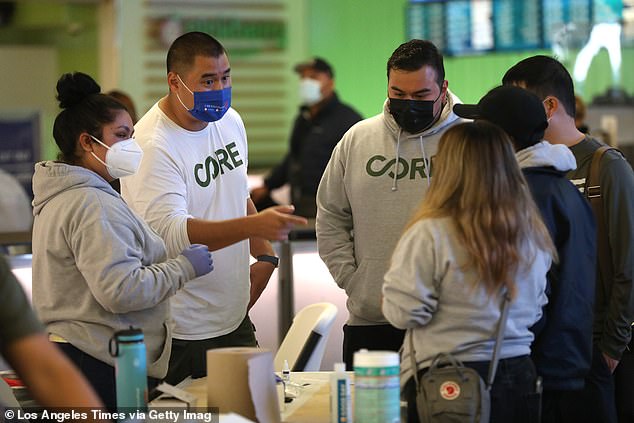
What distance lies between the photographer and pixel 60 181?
2877mm

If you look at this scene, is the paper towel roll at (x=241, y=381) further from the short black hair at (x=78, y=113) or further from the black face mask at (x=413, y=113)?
the black face mask at (x=413, y=113)

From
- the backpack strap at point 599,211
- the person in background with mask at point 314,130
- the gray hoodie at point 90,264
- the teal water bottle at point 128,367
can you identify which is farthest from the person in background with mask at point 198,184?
the person in background with mask at point 314,130

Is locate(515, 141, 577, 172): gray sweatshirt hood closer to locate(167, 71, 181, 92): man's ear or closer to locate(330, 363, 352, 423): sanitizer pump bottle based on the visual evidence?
locate(330, 363, 352, 423): sanitizer pump bottle

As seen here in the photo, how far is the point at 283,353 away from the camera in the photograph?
383 centimetres

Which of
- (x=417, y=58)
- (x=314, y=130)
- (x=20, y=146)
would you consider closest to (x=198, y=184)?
(x=417, y=58)

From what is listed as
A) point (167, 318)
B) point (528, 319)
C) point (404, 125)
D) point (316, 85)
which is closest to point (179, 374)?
point (167, 318)

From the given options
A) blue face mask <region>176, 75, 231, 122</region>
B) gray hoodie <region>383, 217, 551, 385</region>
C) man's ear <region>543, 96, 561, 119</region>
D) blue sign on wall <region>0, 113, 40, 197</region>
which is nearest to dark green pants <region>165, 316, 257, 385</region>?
blue face mask <region>176, 75, 231, 122</region>

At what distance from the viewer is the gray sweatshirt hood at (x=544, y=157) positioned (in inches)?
114

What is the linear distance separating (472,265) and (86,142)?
3.72 ft

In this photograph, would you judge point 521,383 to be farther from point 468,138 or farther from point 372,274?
point 372,274

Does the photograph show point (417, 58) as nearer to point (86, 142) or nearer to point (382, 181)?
point (382, 181)

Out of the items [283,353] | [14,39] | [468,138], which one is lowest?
[283,353]

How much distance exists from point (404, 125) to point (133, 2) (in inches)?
230

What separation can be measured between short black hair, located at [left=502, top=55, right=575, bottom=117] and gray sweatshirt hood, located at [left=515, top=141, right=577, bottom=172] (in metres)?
0.51
